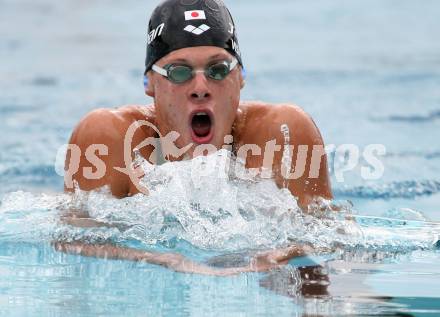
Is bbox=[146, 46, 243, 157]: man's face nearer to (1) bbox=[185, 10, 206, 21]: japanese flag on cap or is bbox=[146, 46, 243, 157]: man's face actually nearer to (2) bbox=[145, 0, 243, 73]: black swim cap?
(2) bbox=[145, 0, 243, 73]: black swim cap

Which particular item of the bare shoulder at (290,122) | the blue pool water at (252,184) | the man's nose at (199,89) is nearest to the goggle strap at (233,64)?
the man's nose at (199,89)

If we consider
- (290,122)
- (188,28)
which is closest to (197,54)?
(188,28)

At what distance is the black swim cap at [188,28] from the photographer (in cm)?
388

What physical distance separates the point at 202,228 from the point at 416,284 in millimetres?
821

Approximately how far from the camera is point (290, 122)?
3896mm

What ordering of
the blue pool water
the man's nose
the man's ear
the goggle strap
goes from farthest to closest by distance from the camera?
the man's ear, the goggle strap, the man's nose, the blue pool water

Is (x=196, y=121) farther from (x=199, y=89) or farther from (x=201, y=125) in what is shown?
(x=199, y=89)

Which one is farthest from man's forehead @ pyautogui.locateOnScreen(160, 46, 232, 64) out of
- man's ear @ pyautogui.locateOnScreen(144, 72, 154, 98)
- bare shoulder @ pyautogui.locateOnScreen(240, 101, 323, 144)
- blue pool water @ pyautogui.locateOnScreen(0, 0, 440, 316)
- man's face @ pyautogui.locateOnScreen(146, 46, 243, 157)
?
blue pool water @ pyautogui.locateOnScreen(0, 0, 440, 316)

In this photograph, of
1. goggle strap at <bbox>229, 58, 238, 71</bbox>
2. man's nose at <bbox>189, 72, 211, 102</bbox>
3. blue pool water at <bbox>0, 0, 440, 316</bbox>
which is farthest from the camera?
goggle strap at <bbox>229, 58, 238, 71</bbox>

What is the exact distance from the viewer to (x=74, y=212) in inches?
151

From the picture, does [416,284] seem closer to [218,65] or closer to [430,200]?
[218,65]

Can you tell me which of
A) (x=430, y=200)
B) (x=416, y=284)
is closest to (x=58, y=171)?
(x=430, y=200)

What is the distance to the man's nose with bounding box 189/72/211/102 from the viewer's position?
3.74m

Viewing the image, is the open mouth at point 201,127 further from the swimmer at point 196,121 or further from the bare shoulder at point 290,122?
the bare shoulder at point 290,122
